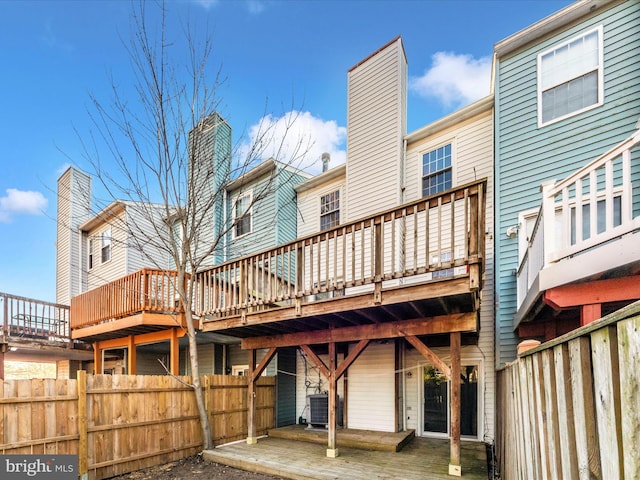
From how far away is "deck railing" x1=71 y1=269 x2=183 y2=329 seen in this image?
8.27m

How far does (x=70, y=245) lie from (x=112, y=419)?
1291cm

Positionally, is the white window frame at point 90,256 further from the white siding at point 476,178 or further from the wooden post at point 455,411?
the wooden post at point 455,411

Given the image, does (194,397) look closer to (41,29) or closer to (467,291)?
(467,291)

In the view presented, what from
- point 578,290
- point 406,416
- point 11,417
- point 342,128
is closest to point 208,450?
point 11,417

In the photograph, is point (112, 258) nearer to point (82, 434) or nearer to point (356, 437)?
point (82, 434)

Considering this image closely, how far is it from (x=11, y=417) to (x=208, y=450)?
3238 millimetres

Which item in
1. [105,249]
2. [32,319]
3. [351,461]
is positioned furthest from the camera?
[105,249]

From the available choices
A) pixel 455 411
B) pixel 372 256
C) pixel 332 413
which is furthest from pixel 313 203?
pixel 455 411

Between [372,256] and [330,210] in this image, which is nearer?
[372,256]

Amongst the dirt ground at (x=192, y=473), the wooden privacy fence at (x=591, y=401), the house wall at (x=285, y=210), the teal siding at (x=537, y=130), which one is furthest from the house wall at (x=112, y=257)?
the wooden privacy fence at (x=591, y=401)

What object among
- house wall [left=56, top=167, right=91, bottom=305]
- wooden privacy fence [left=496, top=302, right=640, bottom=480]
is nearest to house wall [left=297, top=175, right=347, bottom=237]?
wooden privacy fence [left=496, top=302, right=640, bottom=480]

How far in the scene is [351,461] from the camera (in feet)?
20.0

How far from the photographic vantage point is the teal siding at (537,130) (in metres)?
6.14

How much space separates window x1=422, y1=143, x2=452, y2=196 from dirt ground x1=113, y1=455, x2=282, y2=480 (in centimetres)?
652
